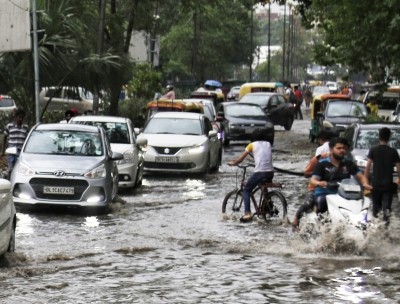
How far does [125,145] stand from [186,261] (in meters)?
11.1

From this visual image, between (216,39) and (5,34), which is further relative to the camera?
(216,39)

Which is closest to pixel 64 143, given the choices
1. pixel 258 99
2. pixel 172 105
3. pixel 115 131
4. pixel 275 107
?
pixel 115 131

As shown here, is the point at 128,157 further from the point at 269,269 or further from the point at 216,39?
the point at 216,39

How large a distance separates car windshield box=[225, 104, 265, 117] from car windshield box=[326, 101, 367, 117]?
2.88 meters

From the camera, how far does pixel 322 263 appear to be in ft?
47.9

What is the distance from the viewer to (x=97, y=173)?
20531 millimetres

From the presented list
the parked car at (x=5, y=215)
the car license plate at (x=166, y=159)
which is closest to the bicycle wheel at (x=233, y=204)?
the parked car at (x=5, y=215)

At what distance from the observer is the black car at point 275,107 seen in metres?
52.8

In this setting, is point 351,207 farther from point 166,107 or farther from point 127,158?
point 166,107

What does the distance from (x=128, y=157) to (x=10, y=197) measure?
1137 cm

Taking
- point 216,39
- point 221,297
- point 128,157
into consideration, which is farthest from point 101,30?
point 216,39

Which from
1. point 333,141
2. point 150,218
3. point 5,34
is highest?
point 5,34

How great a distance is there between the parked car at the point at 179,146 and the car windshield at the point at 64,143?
6.67 metres

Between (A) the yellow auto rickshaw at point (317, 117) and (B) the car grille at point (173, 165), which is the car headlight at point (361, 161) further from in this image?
(A) the yellow auto rickshaw at point (317, 117)
